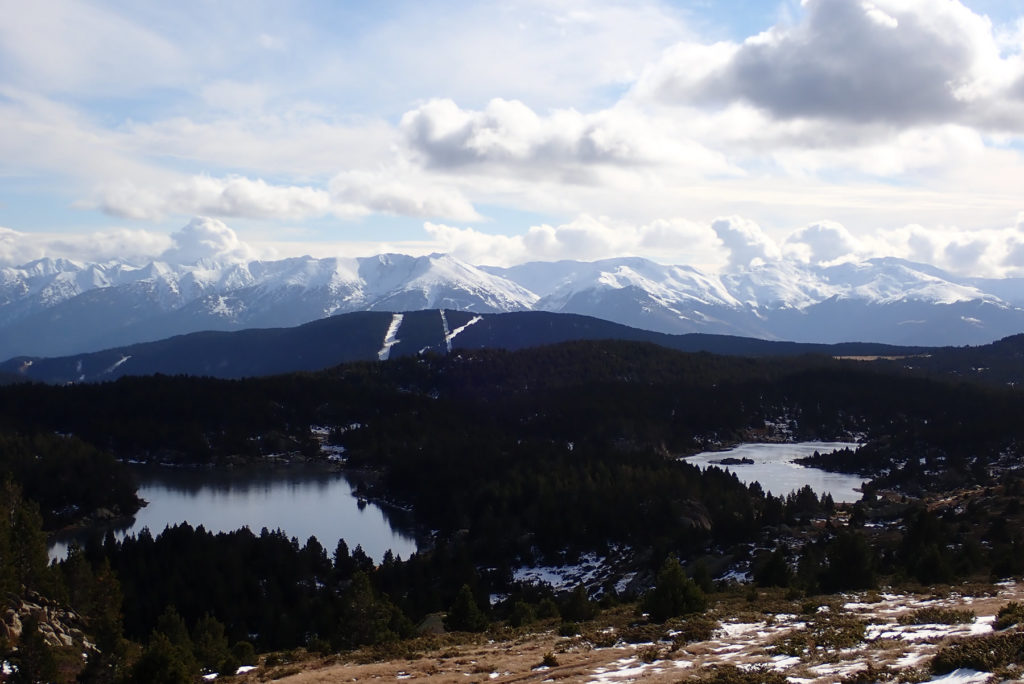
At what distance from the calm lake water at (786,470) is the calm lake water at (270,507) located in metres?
55.2

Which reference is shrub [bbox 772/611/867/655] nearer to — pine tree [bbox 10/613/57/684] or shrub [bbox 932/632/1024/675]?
shrub [bbox 932/632/1024/675]

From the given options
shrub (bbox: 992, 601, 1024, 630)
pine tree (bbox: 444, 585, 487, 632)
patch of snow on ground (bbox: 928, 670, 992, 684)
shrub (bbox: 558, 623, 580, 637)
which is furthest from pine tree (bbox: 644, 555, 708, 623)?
patch of snow on ground (bbox: 928, 670, 992, 684)

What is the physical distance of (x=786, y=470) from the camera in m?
143

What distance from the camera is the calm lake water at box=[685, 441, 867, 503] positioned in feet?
406

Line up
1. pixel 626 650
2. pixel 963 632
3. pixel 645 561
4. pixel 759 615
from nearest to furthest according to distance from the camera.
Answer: pixel 963 632, pixel 626 650, pixel 759 615, pixel 645 561

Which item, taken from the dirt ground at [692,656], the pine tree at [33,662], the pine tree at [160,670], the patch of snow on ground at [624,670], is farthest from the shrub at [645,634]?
the pine tree at [33,662]

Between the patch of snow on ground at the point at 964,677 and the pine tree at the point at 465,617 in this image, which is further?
the pine tree at the point at 465,617

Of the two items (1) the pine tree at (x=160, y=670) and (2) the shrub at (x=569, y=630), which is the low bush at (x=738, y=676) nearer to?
(2) the shrub at (x=569, y=630)

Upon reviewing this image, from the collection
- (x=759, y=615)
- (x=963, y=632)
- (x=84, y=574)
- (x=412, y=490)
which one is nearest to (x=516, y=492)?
(x=412, y=490)

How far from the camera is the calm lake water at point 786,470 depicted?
12362 centimetres

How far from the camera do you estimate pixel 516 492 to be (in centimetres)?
10850

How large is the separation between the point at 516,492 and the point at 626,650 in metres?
75.7

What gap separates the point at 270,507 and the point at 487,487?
35838mm

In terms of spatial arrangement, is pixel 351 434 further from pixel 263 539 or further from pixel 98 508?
pixel 263 539
